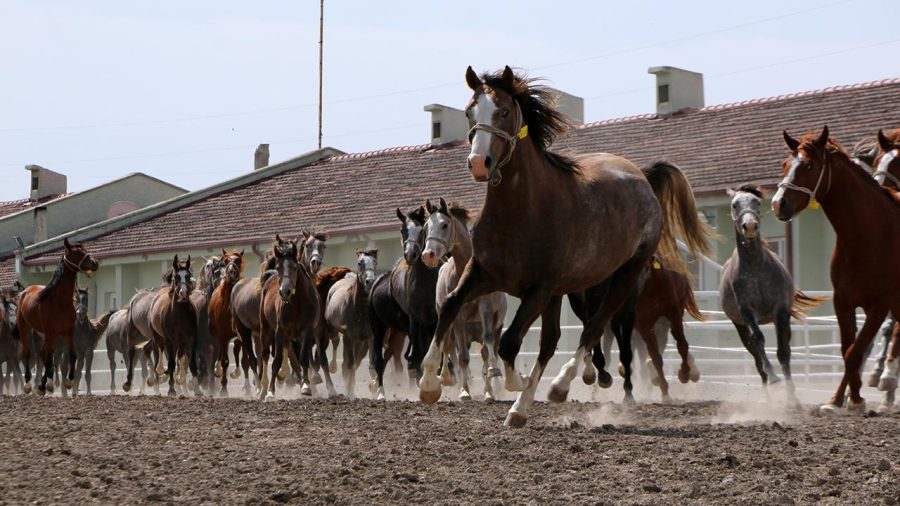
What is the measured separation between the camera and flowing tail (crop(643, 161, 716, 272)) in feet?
39.6

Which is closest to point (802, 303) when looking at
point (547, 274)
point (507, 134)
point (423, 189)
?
point (547, 274)

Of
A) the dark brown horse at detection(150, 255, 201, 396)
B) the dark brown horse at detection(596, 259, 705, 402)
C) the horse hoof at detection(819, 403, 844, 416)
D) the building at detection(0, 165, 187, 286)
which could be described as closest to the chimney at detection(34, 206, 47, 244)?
the building at detection(0, 165, 187, 286)

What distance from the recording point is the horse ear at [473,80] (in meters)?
9.37

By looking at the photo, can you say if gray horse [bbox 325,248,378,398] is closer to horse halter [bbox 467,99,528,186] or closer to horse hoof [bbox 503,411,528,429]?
horse hoof [bbox 503,411,528,429]

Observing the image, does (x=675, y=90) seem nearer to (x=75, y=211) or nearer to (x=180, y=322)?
(x=180, y=322)

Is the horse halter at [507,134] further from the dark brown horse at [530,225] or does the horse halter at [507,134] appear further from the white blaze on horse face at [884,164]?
the white blaze on horse face at [884,164]

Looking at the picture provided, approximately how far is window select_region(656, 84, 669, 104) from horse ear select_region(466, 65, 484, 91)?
22345 millimetres

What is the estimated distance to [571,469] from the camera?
7262 millimetres

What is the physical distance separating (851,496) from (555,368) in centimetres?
1591

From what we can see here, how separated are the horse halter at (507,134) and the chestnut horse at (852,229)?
2.56m

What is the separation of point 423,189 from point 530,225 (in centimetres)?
2211

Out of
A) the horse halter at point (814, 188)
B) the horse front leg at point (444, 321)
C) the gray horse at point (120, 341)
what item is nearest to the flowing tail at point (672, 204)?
the horse halter at point (814, 188)

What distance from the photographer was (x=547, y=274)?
30.1 feet

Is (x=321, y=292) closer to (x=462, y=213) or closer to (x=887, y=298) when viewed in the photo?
(x=462, y=213)
